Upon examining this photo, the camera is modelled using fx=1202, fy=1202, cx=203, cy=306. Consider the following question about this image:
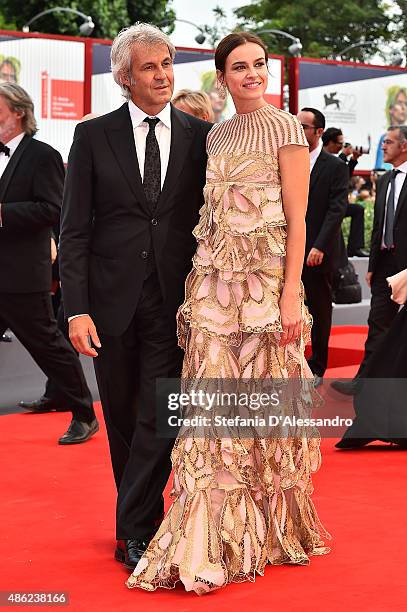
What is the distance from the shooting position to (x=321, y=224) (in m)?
8.49

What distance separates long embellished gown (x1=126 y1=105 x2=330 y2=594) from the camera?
3871 millimetres

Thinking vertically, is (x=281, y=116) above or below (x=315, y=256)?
above

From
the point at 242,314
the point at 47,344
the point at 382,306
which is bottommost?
the point at 47,344

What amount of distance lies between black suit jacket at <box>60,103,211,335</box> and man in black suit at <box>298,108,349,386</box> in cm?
430

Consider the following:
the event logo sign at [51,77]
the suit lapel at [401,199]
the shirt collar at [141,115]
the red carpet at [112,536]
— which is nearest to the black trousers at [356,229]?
the event logo sign at [51,77]

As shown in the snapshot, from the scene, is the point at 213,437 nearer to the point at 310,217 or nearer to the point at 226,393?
the point at 226,393

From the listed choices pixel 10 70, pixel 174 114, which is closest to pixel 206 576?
pixel 174 114

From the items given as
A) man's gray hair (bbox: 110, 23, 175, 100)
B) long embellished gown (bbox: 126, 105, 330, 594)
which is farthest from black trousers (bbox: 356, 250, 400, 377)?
man's gray hair (bbox: 110, 23, 175, 100)

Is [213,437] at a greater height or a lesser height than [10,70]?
lesser

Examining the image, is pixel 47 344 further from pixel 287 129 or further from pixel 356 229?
pixel 356 229

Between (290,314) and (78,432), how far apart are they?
9.25ft

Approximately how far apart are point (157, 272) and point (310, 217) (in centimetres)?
459

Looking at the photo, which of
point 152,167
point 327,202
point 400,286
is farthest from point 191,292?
point 327,202

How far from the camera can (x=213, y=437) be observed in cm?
394
